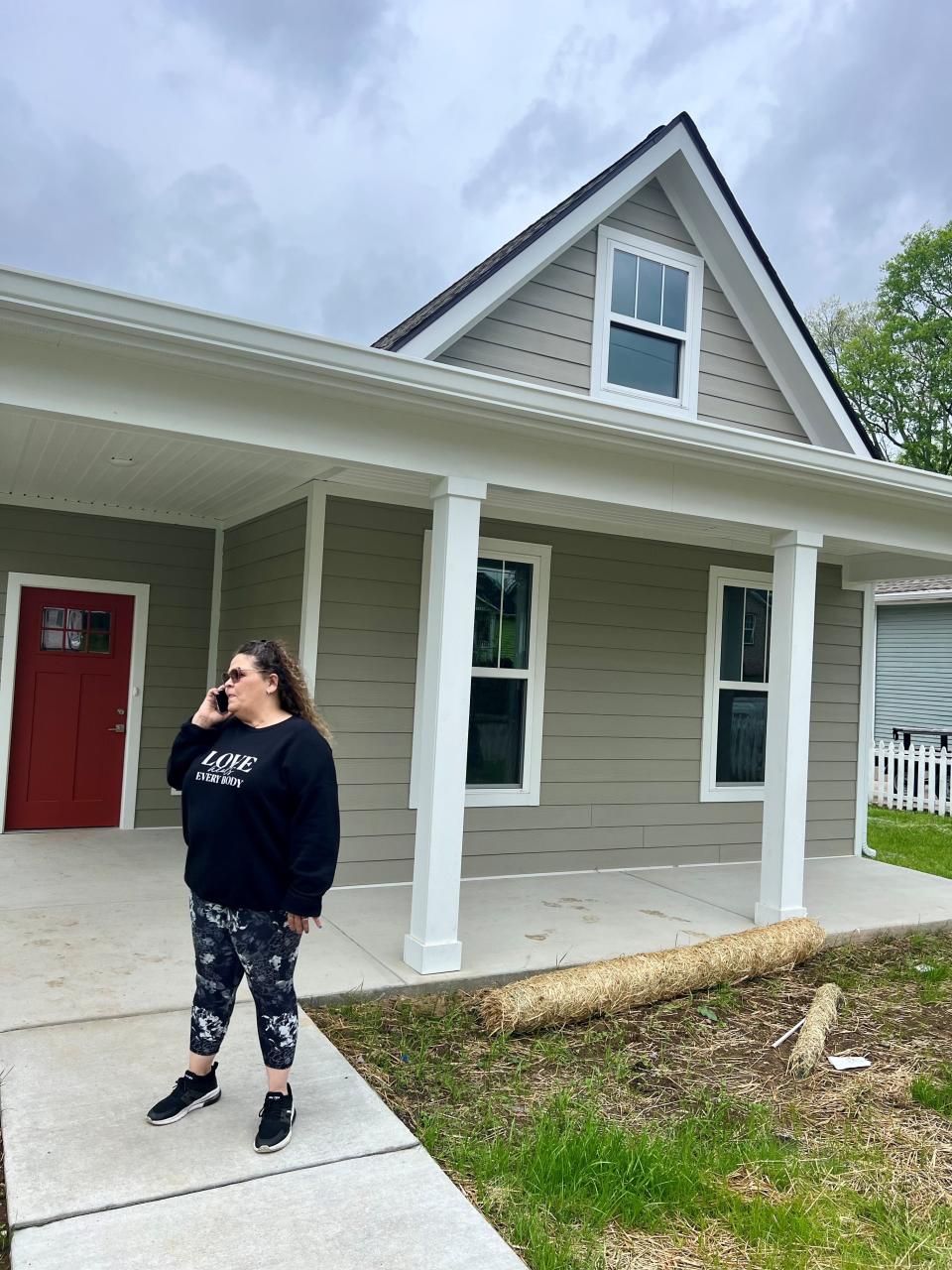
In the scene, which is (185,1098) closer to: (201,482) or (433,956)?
(433,956)

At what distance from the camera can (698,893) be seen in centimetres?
675

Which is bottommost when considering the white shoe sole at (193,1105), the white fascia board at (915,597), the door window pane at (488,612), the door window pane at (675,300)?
the white shoe sole at (193,1105)

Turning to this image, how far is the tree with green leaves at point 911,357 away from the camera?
27953 mm

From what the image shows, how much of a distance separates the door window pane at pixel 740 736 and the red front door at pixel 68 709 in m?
4.85

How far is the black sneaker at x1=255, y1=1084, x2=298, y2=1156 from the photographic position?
2.97 metres

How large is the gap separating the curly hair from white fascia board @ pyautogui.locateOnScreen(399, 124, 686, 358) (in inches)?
157

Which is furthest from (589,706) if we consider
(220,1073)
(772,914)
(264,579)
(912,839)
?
(912,839)

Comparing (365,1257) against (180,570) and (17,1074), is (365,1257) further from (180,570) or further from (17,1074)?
(180,570)

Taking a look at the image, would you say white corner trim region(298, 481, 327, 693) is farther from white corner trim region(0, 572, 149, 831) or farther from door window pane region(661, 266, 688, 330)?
door window pane region(661, 266, 688, 330)

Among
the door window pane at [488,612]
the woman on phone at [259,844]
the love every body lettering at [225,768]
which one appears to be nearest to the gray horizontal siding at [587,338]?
the door window pane at [488,612]

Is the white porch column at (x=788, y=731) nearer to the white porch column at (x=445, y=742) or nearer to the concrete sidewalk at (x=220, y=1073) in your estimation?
the concrete sidewalk at (x=220, y=1073)

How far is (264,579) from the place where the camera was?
703 centimetres

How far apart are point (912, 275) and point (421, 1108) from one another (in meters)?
30.2

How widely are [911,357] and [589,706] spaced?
2580cm
